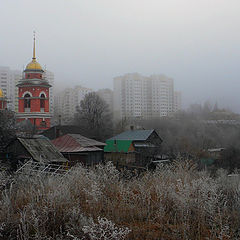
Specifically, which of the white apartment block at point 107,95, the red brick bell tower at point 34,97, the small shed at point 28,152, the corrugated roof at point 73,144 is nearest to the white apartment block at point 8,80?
the red brick bell tower at point 34,97

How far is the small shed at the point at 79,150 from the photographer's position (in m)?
20.0

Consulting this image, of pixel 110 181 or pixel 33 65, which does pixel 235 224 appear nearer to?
pixel 110 181

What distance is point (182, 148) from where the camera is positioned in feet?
77.4

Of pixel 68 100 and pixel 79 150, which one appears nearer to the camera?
pixel 79 150

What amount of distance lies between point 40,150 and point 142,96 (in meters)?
18.8

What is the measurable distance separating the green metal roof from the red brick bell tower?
11.4m

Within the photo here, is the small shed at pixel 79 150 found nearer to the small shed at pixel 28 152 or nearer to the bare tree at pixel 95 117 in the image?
the small shed at pixel 28 152

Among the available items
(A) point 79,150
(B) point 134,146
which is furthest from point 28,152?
(B) point 134,146

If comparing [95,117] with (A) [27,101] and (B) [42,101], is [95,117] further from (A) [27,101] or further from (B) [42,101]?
(A) [27,101]

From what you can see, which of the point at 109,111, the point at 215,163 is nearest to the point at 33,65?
the point at 109,111

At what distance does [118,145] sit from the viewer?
26.1m

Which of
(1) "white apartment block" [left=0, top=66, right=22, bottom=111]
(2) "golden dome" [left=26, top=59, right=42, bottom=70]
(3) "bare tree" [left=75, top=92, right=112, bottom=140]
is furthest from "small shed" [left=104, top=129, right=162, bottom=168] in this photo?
(1) "white apartment block" [left=0, top=66, right=22, bottom=111]

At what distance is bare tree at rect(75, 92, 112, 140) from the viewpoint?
32.9 metres

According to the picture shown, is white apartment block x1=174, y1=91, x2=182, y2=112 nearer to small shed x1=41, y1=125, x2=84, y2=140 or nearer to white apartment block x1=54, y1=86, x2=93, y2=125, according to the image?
small shed x1=41, y1=125, x2=84, y2=140
